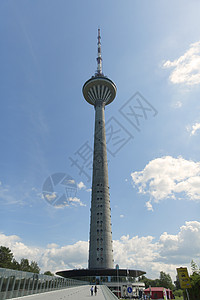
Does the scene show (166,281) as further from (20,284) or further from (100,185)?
(20,284)

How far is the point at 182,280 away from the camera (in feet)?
84.7

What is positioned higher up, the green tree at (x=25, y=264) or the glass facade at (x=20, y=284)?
the green tree at (x=25, y=264)

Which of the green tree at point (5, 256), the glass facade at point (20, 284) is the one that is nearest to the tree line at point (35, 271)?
the green tree at point (5, 256)

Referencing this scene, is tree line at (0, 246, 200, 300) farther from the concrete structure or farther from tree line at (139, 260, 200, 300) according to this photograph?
the concrete structure

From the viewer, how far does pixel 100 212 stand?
3238 inches

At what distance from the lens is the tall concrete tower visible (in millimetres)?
76500

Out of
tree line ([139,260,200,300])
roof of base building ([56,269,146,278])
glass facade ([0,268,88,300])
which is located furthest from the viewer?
roof of base building ([56,269,146,278])

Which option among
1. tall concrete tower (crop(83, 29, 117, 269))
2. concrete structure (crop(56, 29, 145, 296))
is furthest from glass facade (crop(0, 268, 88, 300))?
tall concrete tower (crop(83, 29, 117, 269))

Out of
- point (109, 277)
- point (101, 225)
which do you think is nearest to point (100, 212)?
point (101, 225)

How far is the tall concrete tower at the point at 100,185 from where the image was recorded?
76.5 metres

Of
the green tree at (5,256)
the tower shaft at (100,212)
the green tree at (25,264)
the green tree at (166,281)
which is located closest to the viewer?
the tower shaft at (100,212)

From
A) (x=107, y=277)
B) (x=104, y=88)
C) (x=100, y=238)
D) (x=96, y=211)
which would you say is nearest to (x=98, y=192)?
(x=96, y=211)

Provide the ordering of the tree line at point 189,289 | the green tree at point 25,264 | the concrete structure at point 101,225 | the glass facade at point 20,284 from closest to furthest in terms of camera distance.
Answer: the glass facade at point 20,284, the tree line at point 189,289, the concrete structure at point 101,225, the green tree at point 25,264

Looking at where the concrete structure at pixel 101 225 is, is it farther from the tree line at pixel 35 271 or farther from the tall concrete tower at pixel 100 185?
the tree line at pixel 35 271
